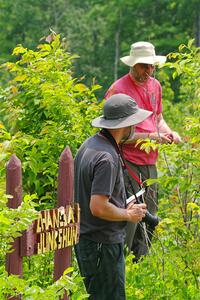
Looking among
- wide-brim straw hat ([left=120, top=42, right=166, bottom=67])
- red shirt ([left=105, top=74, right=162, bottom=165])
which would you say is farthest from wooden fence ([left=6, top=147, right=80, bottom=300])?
wide-brim straw hat ([left=120, top=42, right=166, bottom=67])

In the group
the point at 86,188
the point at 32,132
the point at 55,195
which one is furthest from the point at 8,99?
the point at 86,188

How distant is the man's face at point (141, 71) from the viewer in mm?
6641

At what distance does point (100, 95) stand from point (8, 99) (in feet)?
160

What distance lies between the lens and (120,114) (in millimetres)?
5055

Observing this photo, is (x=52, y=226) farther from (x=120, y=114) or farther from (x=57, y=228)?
(x=120, y=114)

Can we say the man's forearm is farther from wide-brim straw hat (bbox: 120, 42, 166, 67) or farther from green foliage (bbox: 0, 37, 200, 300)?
wide-brim straw hat (bbox: 120, 42, 166, 67)

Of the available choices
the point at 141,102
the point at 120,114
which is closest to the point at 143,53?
the point at 141,102

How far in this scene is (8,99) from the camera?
598 centimetres

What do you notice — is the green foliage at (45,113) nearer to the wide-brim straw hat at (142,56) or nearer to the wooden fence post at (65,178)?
the wooden fence post at (65,178)

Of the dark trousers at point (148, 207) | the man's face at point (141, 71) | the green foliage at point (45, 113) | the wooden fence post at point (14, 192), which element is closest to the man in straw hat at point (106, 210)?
the wooden fence post at point (14, 192)

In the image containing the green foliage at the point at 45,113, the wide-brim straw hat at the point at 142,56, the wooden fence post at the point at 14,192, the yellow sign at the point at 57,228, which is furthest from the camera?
the wide-brim straw hat at the point at 142,56

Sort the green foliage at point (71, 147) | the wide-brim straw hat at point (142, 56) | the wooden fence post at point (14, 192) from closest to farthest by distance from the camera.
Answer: the wooden fence post at point (14, 192), the green foliage at point (71, 147), the wide-brim straw hat at point (142, 56)

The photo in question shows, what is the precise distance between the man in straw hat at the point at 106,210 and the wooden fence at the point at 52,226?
54 millimetres

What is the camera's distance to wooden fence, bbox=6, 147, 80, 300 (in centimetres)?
477
